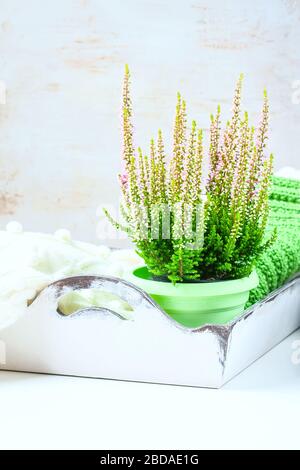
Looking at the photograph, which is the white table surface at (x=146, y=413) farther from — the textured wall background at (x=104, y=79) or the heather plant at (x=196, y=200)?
the textured wall background at (x=104, y=79)

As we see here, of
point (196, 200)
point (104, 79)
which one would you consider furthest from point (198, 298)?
point (104, 79)

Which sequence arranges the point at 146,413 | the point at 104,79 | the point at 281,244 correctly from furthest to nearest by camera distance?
the point at 104,79 → the point at 281,244 → the point at 146,413

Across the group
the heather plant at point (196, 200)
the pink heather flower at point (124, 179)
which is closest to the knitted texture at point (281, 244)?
→ the heather plant at point (196, 200)

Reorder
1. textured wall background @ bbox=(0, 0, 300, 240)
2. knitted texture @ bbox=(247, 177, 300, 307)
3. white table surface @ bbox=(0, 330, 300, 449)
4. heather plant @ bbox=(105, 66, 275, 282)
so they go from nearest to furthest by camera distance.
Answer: white table surface @ bbox=(0, 330, 300, 449) → heather plant @ bbox=(105, 66, 275, 282) → knitted texture @ bbox=(247, 177, 300, 307) → textured wall background @ bbox=(0, 0, 300, 240)

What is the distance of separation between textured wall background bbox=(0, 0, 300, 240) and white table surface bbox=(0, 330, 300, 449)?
182 cm

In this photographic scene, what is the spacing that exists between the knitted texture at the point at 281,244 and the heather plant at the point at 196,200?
0.11 metres

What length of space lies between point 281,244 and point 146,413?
48 centimetres

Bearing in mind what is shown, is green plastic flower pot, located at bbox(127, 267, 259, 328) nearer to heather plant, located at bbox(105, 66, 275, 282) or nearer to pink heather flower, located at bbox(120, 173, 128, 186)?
heather plant, located at bbox(105, 66, 275, 282)

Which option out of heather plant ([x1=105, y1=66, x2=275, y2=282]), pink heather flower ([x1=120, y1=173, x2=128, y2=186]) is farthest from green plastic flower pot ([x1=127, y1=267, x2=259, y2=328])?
pink heather flower ([x1=120, y1=173, x2=128, y2=186])

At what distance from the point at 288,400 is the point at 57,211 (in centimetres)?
207

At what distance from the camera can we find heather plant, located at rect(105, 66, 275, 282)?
2.82 ft

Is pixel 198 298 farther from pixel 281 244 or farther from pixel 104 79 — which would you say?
pixel 104 79

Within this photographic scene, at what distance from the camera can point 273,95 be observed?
253 centimetres

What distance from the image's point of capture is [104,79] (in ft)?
8.77
